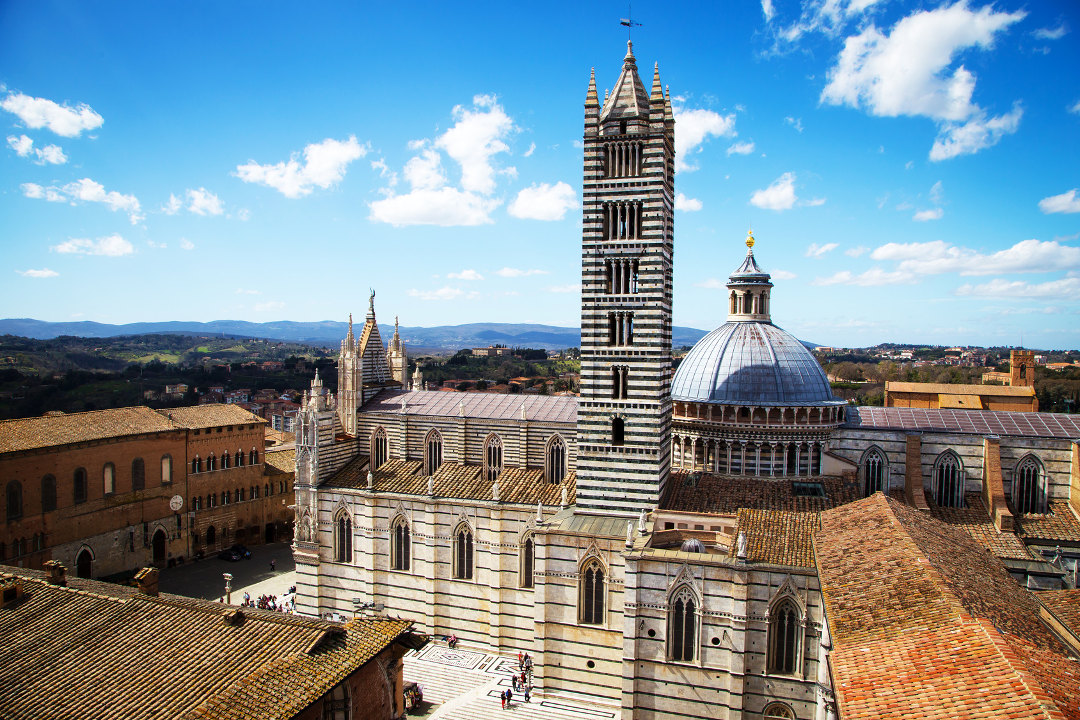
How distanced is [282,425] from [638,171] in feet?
208

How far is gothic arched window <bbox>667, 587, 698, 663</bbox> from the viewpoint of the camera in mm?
23578

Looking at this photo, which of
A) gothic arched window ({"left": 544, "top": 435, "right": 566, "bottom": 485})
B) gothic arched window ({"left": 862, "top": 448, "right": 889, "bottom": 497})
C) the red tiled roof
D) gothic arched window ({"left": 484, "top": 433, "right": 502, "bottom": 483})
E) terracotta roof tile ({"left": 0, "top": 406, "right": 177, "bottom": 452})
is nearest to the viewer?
the red tiled roof

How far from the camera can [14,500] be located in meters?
35.0

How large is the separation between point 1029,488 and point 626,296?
18624 mm

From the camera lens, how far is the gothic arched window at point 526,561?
31094 mm

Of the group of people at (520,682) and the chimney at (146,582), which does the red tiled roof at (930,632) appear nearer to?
the group of people at (520,682)

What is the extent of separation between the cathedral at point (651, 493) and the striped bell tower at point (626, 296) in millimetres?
82

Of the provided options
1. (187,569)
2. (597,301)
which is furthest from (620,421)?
(187,569)

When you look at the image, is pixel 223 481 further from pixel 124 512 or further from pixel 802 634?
pixel 802 634

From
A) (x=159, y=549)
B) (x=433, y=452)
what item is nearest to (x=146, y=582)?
(x=433, y=452)

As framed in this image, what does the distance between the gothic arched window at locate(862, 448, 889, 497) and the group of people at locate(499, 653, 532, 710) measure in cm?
1647

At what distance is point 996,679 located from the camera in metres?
12.4

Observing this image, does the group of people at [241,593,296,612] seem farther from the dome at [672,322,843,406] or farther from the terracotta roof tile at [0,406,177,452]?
the dome at [672,322,843,406]

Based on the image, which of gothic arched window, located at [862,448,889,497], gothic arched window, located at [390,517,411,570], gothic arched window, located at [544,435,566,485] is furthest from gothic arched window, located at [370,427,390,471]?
gothic arched window, located at [862,448,889,497]
